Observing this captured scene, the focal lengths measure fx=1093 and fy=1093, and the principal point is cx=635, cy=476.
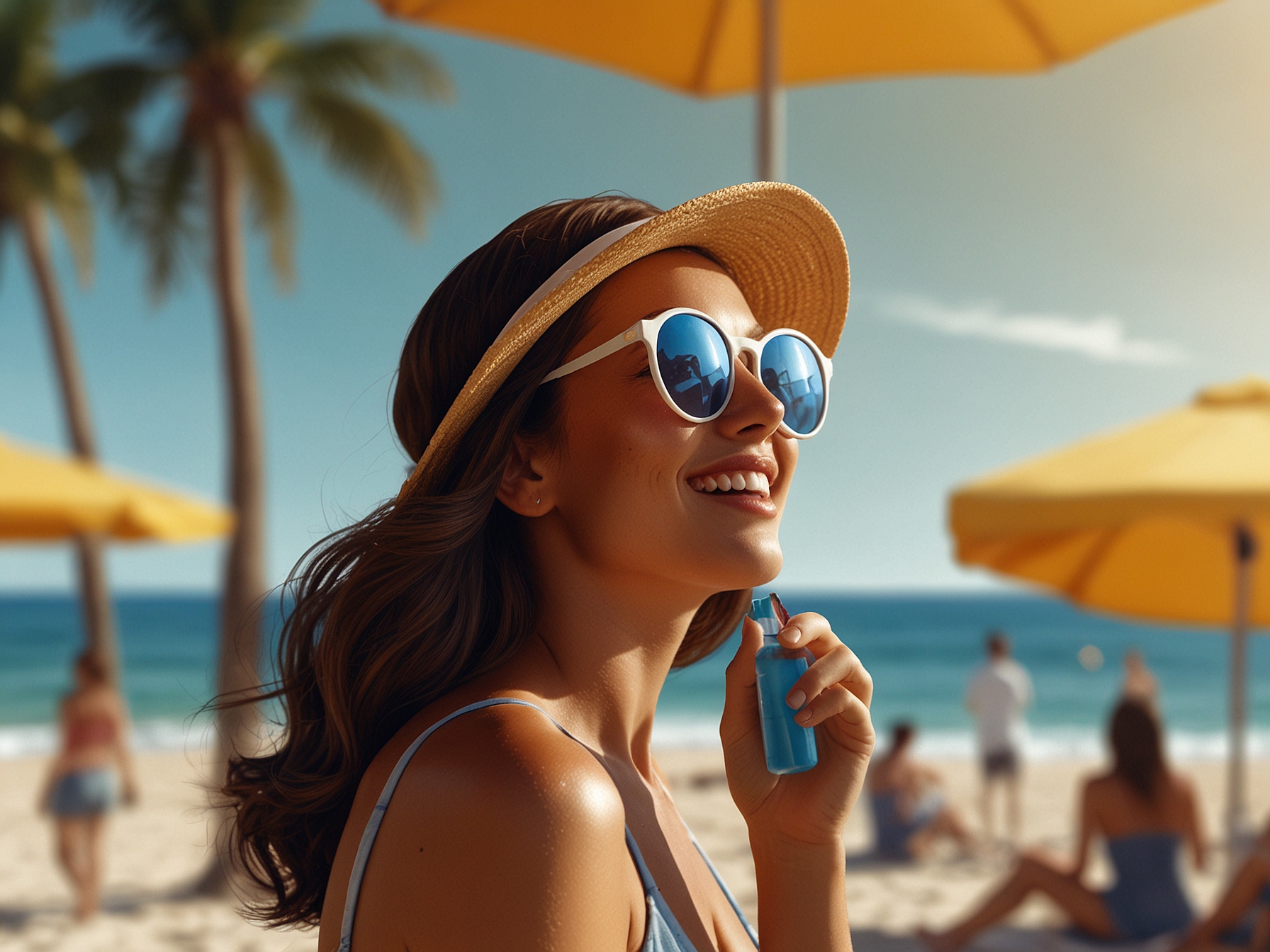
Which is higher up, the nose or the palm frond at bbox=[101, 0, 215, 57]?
the palm frond at bbox=[101, 0, 215, 57]

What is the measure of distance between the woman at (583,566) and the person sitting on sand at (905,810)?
26.7ft

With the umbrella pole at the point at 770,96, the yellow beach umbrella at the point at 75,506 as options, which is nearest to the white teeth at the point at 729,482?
the umbrella pole at the point at 770,96

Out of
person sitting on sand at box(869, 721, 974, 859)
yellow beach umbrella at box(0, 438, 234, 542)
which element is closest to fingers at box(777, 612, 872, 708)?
yellow beach umbrella at box(0, 438, 234, 542)

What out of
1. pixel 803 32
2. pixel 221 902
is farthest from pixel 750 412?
pixel 221 902

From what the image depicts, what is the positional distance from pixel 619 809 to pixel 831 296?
1000 mm

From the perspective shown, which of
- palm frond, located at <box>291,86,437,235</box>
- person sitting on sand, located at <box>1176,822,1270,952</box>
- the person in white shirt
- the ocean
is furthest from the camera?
the ocean

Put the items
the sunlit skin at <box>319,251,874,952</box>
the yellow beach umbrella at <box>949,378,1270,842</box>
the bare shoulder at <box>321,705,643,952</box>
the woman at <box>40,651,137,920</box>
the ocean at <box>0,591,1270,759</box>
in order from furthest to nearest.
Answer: the ocean at <box>0,591,1270,759</box> < the woman at <box>40,651,137,920</box> < the yellow beach umbrella at <box>949,378,1270,842</box> < the sunlit skin at <box>319,251,874,952</box> < the bare shoulder at <box>321,705,643,952</box>

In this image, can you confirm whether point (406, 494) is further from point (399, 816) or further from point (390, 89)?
point (390, 89)

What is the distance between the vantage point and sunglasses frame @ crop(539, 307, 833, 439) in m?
1.29

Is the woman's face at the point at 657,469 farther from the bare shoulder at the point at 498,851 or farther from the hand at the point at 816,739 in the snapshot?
the bare shoulder at the point at 498,851

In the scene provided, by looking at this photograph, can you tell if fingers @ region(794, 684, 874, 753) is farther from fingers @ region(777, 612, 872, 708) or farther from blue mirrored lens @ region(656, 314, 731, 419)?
blue mirrored lens @ region(656, 314, 731, 419)

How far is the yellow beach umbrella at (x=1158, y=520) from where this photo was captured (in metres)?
4.61

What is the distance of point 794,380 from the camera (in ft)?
4.75

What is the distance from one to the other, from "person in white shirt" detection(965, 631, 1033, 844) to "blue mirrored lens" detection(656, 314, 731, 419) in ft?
31.5
